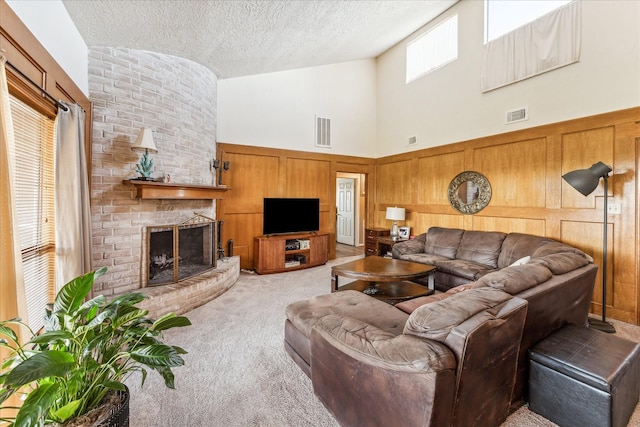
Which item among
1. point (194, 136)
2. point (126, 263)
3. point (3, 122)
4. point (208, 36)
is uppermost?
point (208, 36)

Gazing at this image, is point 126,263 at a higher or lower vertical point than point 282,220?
lower

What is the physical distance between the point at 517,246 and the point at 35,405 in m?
4.44

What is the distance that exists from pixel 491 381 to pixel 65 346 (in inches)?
74.9

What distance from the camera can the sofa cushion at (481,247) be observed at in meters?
3.89

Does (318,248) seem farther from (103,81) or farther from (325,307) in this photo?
(103,81)

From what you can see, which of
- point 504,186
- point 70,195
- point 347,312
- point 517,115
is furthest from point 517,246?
point 70,195

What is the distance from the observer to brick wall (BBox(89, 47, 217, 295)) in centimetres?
298

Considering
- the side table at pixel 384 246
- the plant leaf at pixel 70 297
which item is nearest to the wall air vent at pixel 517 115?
the side table at pixel 384 246

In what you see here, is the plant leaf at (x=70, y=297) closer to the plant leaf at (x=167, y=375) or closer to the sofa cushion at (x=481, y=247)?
the plant leaf at (x=167, y=375)

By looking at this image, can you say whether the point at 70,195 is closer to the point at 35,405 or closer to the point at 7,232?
the point at 7,232

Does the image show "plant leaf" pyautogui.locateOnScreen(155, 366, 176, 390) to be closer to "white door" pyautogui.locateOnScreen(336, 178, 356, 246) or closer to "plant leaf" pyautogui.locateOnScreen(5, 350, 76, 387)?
"plant leaf" pyautogui.locateOnScreen(5, 350, 76, 387)

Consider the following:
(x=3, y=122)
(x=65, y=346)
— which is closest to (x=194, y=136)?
(x=3, y=122)

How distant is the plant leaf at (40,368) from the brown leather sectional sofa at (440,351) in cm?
109

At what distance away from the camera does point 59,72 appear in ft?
7.28
